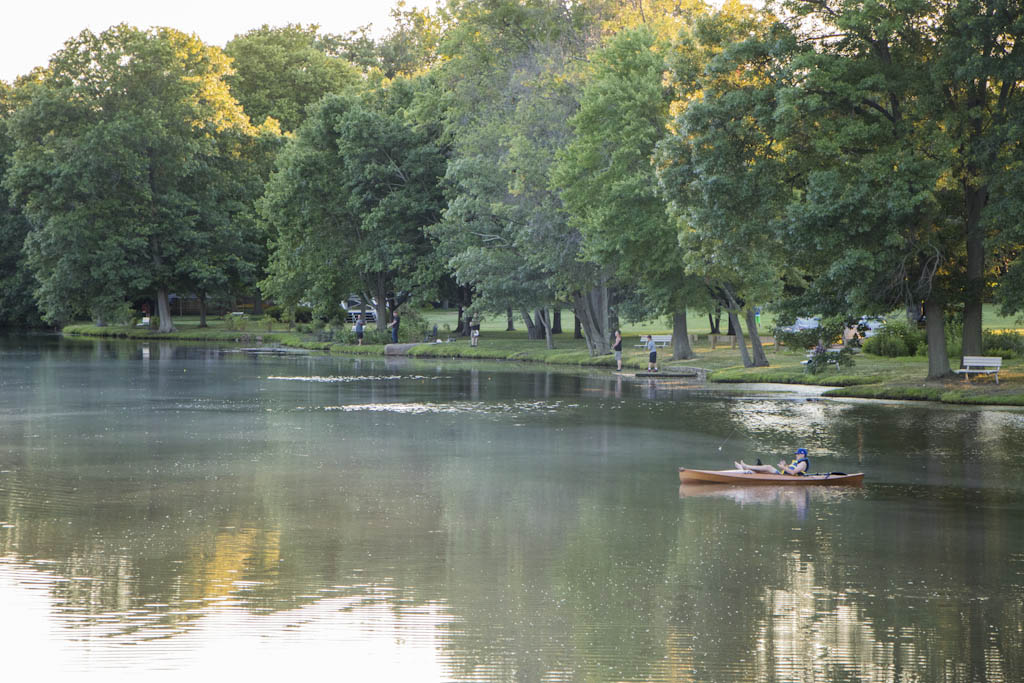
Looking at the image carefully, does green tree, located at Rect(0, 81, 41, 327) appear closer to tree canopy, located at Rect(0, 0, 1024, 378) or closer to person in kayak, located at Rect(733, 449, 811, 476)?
tree canopy, located at Rect(0, 0, 1024, 378)

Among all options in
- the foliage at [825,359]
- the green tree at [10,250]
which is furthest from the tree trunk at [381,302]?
the foliage at [825,359]

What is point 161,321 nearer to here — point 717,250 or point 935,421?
point 717,250

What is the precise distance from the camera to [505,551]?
14.9 metres

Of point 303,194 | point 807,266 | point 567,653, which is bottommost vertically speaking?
point 567,653

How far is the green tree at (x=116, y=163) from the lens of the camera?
3167 inches

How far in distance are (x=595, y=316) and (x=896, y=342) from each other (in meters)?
14.2

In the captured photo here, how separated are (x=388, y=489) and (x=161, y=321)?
70.3 meters

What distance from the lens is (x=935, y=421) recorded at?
29562 millimetres

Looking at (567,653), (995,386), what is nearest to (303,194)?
(995,386)

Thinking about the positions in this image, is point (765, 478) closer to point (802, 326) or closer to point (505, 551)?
point (505, 551)

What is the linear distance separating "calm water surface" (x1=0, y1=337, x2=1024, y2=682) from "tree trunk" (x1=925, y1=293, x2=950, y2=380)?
5.90 meters

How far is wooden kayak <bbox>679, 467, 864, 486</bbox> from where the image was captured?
19.9 m

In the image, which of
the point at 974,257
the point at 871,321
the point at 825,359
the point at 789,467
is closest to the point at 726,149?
the point at 825,359

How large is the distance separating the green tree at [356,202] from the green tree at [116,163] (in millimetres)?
12056
